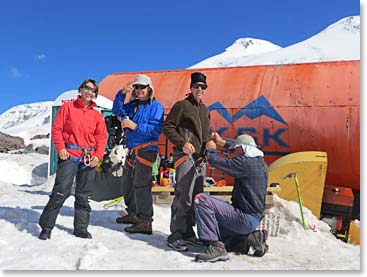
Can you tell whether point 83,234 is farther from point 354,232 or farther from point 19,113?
point 19,113

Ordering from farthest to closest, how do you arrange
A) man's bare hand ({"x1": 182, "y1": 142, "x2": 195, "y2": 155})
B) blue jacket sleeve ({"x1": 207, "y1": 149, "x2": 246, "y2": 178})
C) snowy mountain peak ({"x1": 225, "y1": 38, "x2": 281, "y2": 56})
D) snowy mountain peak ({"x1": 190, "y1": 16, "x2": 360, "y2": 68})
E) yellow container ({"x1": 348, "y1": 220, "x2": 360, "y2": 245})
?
snowy mountain peak ({"x1": 225, "y1": 38, "x2": 281, "y2": 56})
snowy mountain peak ({"x1": 190, "y1": 16, "x2": 360, "y2": 68})
yellow container ({"x1": 348, "y1": 220, "x2": 360, "y2": 245})
man's bare hand ({"x1": 182, "y1": 142, "x2": 195, "y2": 155})
blue jacket sleeve ({"x1": 207, "y1": 149, "x2": 246, "y2": 178})

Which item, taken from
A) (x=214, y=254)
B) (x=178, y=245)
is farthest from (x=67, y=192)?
(x=214, y=254)

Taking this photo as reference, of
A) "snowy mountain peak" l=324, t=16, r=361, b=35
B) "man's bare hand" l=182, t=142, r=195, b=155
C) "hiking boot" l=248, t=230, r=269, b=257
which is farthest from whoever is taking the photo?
"snowy mountain peak" l=324, t=16, r=361, b=35

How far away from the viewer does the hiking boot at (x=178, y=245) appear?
156 inches

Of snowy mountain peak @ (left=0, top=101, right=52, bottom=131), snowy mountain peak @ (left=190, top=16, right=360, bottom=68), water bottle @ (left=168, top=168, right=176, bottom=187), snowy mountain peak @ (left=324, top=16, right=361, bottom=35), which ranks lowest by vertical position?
water bottle @ (left=168, top=168, right=176, bottom=187)

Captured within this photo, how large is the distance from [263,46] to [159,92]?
16993 cm

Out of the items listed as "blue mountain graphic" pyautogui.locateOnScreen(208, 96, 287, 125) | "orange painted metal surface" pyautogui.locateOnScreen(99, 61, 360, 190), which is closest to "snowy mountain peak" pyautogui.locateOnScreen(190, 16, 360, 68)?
"orange painted metal surface" pyautogui.locateOnScreen(99, 61, 360, 190)

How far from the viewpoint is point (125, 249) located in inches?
154

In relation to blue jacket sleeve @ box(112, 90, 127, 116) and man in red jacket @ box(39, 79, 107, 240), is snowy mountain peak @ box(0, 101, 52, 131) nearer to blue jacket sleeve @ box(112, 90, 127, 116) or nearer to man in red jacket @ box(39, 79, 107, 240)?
blue jacket sleeve @ box(112, 90, 127, 116)

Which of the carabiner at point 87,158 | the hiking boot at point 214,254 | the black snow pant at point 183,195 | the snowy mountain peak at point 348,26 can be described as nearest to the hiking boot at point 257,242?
the hiking boot at point 214,254

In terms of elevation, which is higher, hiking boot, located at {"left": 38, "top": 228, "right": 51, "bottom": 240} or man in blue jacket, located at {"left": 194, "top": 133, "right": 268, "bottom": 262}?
man in blue jacket, located at {"left": 194, "top": 133, "right": 268, "bottom": 262}

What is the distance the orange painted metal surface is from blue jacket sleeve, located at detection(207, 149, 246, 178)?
12.8 feet

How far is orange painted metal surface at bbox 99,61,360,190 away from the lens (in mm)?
7160

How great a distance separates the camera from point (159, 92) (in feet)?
28.7
